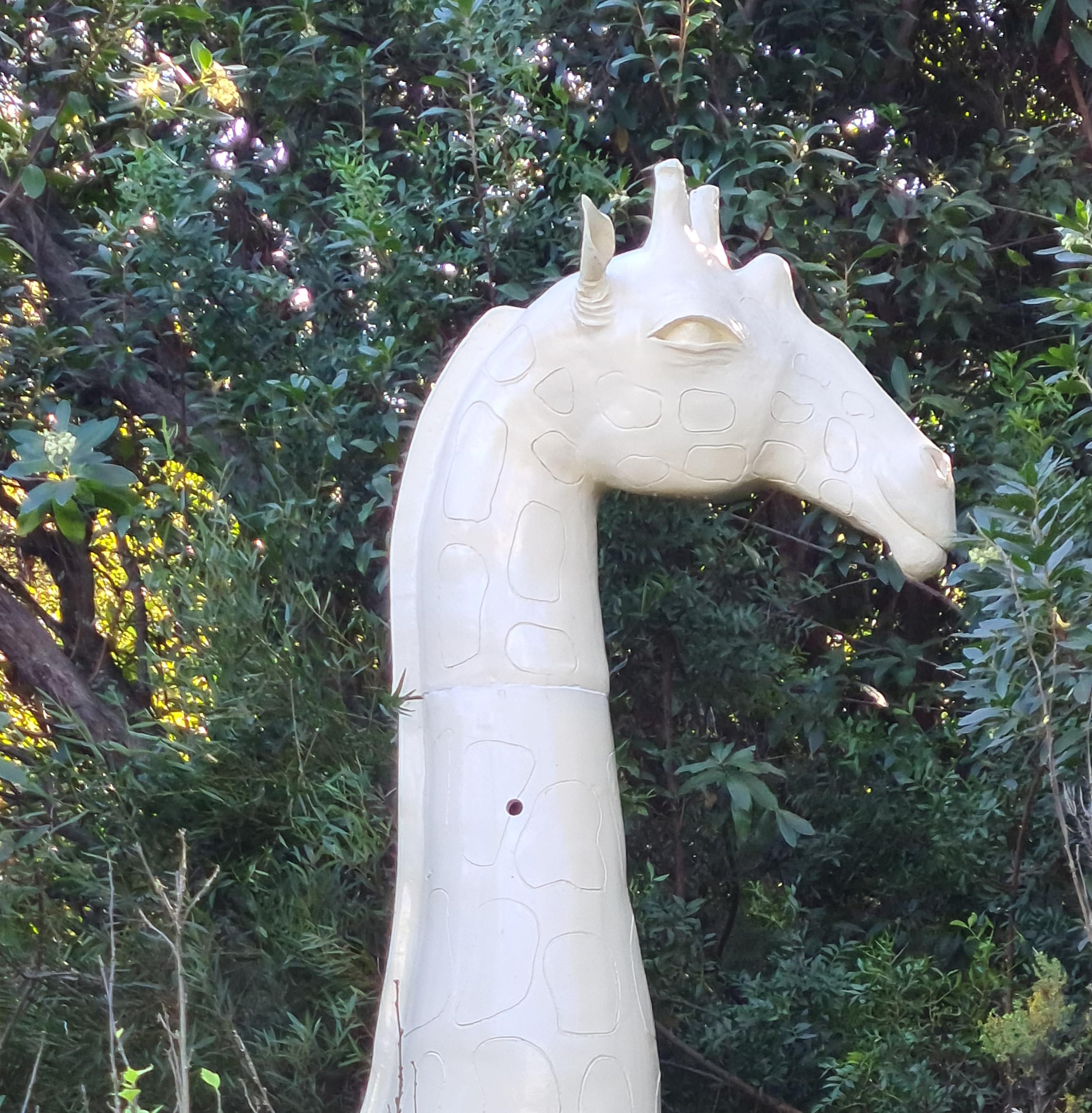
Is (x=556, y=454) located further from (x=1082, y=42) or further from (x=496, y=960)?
(x=1082, y=42)

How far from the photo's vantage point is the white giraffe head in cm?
165

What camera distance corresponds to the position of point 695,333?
167cm

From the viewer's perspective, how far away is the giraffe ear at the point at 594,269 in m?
1.64

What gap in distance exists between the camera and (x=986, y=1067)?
7.49 ft

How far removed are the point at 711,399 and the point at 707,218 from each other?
291 millimetres

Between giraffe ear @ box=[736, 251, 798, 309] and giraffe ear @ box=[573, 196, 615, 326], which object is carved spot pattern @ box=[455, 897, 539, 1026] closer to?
giraffe ear @ box=[573, 196, 615, 326]

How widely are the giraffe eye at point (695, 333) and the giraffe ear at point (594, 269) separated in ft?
0.27

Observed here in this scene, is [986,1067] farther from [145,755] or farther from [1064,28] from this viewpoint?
[1064,28]

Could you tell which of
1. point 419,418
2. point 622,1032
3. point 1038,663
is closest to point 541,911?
point 622,1032

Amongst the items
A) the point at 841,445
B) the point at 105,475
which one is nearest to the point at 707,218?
the point at 841,445

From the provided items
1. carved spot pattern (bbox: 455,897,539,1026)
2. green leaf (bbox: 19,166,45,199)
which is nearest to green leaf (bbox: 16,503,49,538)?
green leaf (bbox: 19,166,45,199)

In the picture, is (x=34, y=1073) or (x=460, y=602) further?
(x=460, y=602)

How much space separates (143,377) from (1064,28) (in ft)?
6.73

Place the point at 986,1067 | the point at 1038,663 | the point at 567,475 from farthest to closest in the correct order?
the point at 986,1067
the point at 1038,663
the point at 567,475
